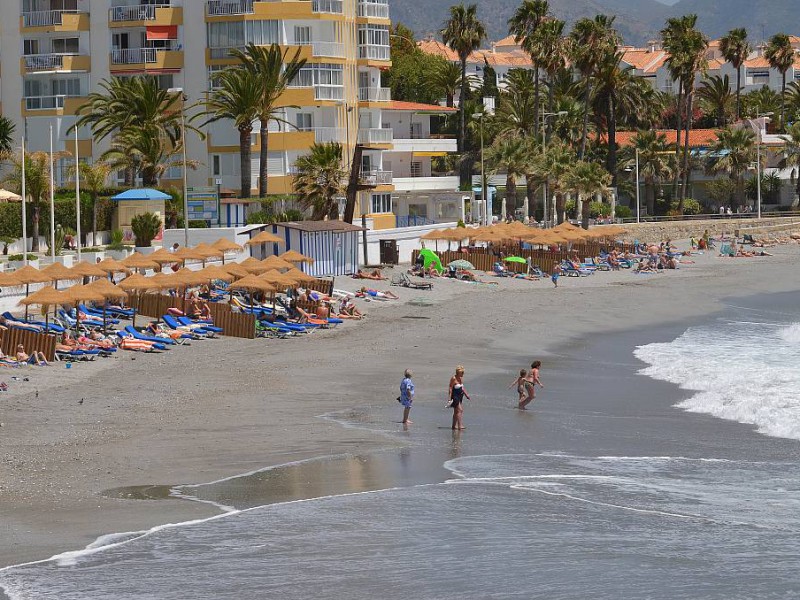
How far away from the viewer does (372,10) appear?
2879 inches

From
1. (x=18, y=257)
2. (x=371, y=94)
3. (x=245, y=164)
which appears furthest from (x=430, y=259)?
(x=371, y=94)

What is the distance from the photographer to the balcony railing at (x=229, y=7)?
67875 mm

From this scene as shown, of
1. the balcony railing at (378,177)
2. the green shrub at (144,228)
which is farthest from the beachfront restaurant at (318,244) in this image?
the balcony railing at (378,177)

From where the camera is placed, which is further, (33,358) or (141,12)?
(141,12)

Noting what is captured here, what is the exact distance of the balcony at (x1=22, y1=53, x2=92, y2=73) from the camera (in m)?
70.1

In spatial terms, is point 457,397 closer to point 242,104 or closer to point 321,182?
point 321,182

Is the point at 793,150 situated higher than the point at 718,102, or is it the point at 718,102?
the point at 718,102

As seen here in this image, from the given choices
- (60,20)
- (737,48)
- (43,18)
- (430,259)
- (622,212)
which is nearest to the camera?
(430,259)

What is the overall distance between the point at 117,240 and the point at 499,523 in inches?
1466

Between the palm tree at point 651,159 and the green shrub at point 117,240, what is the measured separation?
151 feet

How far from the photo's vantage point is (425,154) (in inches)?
3226

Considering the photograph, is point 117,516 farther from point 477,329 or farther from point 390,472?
point 477,329

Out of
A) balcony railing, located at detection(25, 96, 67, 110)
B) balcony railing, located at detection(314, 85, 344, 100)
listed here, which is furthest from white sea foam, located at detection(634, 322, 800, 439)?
balcony railing, located at detection(25, 96, 67, 110)

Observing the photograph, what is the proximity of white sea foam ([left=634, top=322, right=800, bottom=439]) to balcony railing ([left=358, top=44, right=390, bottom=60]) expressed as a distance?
33.8 meters
